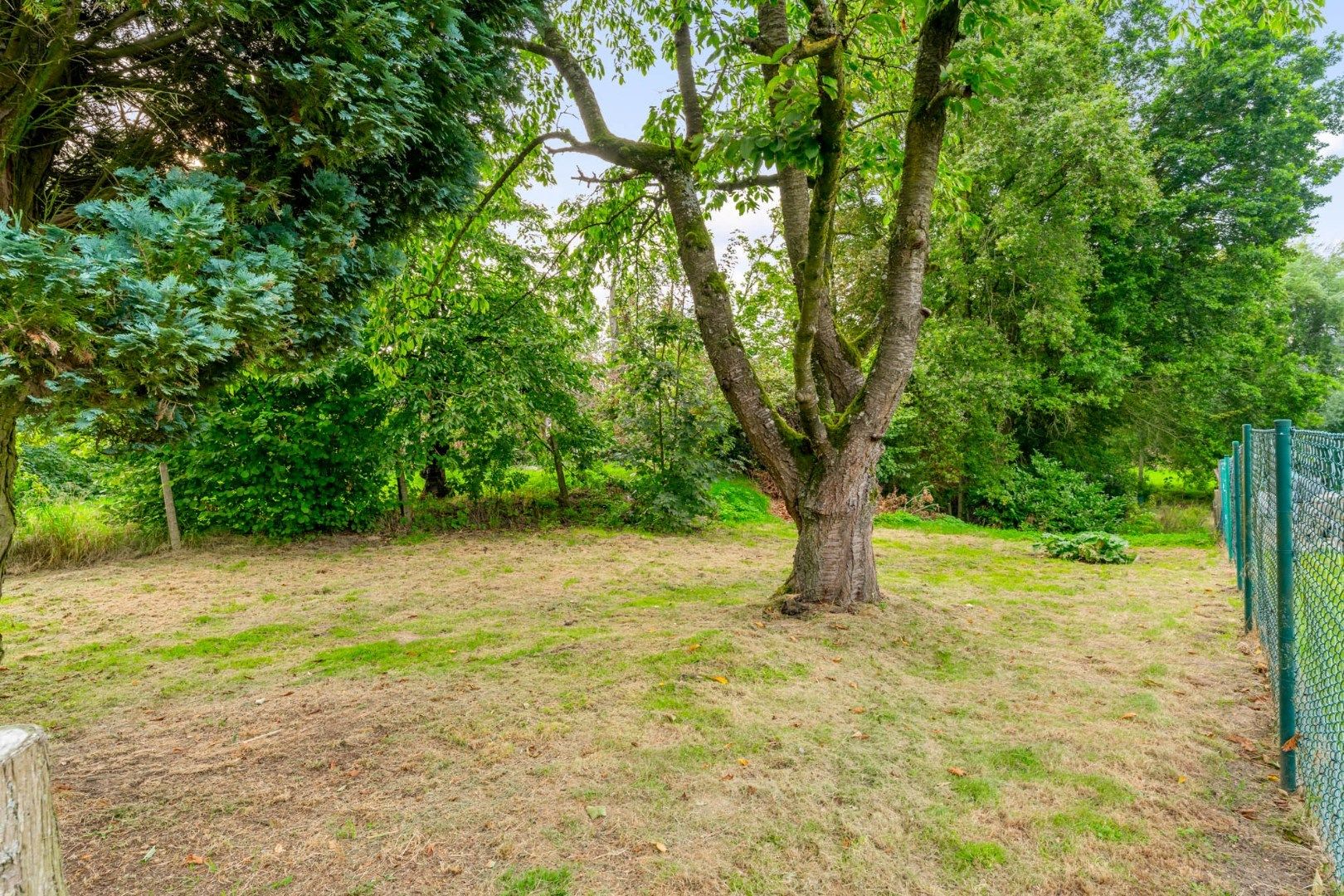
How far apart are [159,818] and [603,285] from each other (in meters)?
5.44

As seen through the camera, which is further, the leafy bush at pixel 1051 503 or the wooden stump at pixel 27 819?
the leafy bush at pixel 1051 503

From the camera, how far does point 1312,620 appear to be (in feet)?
9.23

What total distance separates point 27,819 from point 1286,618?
402 centimetres

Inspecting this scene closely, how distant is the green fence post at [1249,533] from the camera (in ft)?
14.9

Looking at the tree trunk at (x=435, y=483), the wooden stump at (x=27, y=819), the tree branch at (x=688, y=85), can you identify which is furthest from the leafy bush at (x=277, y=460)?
the wooden stump at (x=27, y=819)

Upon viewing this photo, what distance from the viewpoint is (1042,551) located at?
8688 millimetres

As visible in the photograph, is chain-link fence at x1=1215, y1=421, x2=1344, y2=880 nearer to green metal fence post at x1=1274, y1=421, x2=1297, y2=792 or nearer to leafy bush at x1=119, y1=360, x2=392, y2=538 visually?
green metal fence post at x1=1274, y1=421, x2=1297, y2=792

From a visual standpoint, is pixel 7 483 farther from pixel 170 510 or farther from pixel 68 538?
pixel 68 538

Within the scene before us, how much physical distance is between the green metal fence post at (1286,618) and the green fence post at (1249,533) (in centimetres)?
207

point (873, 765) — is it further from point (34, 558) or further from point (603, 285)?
point (34, 558)

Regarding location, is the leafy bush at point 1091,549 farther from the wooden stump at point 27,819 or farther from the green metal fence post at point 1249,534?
the wooden stump at point 27,819

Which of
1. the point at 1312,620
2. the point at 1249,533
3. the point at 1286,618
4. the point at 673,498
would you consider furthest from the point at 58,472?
the point at 1249,533

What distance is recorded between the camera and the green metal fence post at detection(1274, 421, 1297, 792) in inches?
103

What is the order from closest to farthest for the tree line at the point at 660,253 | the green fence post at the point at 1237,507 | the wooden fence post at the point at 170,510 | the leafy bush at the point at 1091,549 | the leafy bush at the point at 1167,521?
1. the tree line at the point at 660,253
2. the green fence post at the point at 1237,507
3. the wooden fence post at the point at 170,510
4. the leafy bush at the point at 1091,549
5. the leafy bush at the point at 1167,521
